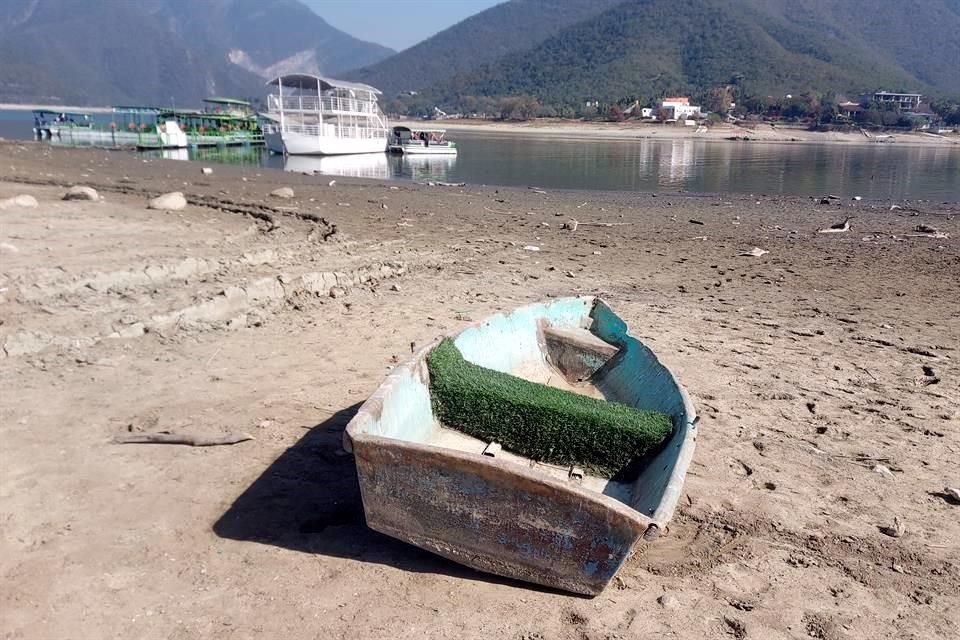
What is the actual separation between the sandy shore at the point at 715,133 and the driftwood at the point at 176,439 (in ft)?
275

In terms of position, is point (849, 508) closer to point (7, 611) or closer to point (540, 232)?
point (7, 611)

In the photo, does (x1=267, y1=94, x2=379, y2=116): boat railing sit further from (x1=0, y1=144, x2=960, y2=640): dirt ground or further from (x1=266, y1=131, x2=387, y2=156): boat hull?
(x1=0, y1=144, x2=960, y2=640): dirt ground

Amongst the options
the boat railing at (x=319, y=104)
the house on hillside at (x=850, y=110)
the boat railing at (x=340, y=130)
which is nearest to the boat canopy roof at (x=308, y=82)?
the boat railing at (x=319, y=104)

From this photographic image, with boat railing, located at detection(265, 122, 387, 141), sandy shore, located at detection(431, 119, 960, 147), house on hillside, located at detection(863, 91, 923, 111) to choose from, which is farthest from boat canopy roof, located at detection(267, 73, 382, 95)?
house on hillside, located at detection(863, 91, 923, 111)

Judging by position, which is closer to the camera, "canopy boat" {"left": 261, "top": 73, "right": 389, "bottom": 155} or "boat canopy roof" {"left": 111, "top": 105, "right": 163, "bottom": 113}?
"canopy boat" {"left": 261, "top": 73, "right": 389, "bottom": 155}

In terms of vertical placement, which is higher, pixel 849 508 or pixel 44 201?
pixel 44 201

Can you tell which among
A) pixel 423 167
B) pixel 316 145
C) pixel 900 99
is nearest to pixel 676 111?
pixel 900 99

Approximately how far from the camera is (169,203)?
533 inches

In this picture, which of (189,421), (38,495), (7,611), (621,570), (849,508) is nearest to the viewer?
(7,611)

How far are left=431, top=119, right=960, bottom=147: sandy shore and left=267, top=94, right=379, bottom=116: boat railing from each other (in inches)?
1880

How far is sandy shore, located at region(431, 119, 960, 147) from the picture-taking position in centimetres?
8412

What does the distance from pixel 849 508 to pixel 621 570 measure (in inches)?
69.0

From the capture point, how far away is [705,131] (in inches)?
3622

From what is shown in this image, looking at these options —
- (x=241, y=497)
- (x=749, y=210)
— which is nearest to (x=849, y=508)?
(x=241, y=497)
